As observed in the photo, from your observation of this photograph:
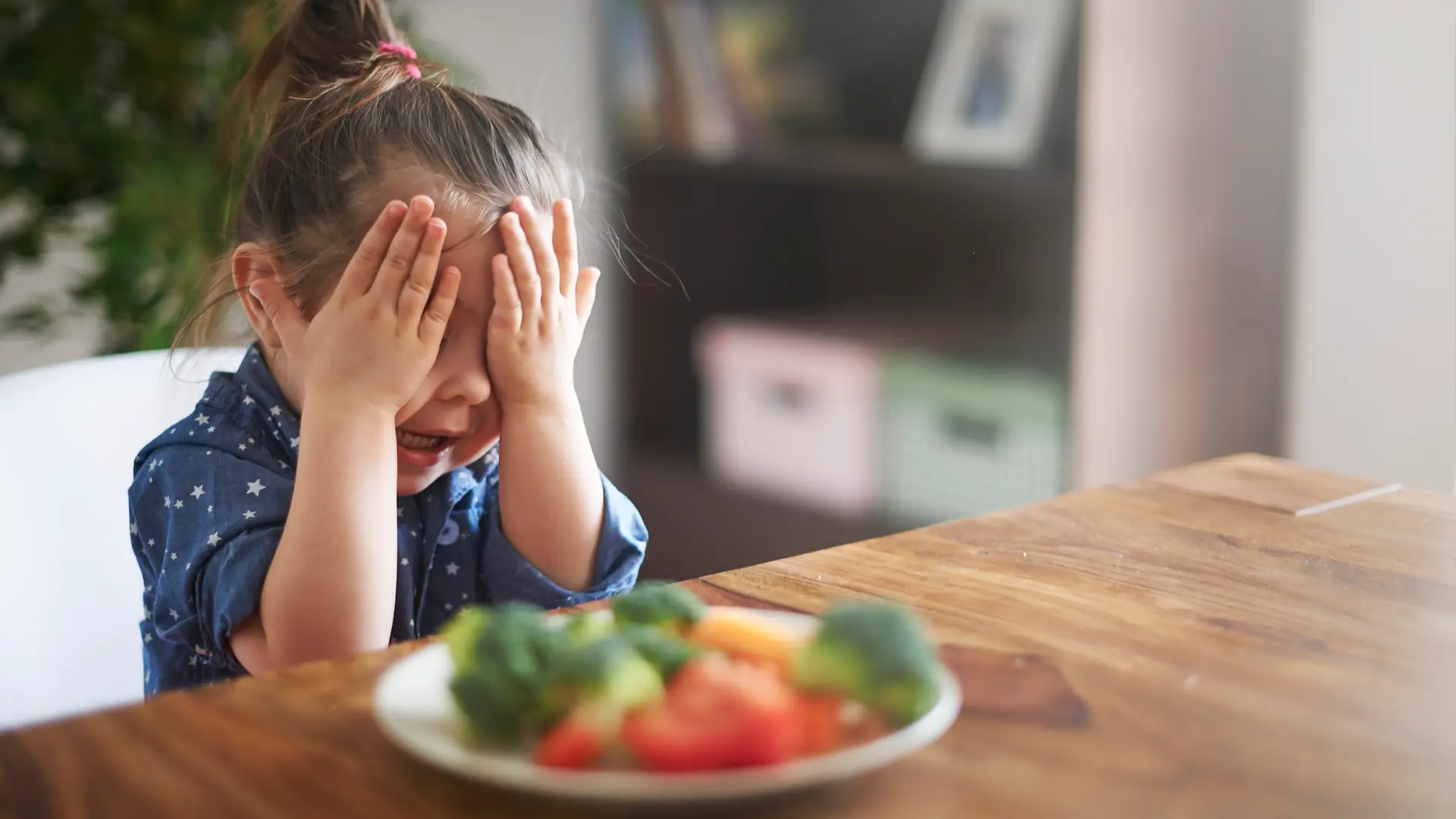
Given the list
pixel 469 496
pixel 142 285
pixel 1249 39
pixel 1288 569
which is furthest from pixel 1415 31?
pixel 142 285

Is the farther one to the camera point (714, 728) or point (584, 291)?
point (584, 291)

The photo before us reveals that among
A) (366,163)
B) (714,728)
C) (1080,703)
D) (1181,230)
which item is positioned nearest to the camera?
(714,728)

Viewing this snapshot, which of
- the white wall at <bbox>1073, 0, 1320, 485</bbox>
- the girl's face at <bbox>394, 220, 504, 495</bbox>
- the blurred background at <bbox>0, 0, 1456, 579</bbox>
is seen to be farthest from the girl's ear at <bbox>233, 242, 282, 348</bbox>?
the white wall at <bbox>1073, 0, 1320, 485</bbox>

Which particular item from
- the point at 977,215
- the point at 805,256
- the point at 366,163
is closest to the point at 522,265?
the point at 366,163

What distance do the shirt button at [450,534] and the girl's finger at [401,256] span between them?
0.22 m

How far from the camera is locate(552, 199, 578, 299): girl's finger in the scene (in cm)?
89

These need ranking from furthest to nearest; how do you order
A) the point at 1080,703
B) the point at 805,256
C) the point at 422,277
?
1. the point at 805,256
2. the point at 422,277
3. the point at 1080,703

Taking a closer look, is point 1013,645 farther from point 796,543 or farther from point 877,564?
point 796,543

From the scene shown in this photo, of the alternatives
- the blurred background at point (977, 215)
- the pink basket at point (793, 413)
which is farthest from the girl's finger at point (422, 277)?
the pink basket at point (793, 413)

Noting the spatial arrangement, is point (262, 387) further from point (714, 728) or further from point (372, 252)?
point (714, 728)

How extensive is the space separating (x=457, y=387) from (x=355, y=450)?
0.27 feet

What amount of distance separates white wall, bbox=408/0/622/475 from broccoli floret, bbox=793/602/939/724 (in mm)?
1994

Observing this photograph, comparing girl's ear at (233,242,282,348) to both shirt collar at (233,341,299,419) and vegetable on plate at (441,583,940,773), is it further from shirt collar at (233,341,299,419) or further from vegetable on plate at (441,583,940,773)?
vegetable on plate at (441,583,940,773)

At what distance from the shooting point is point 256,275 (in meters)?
0.93
